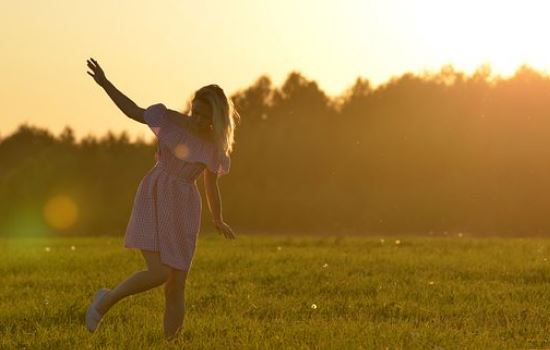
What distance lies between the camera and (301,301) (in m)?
9.73

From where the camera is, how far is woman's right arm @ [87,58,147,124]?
6363 mm

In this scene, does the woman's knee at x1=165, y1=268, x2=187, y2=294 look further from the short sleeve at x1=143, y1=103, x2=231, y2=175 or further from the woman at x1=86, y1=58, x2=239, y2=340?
the short sleeve at x1=143, y1=103, x2=231, y2=175

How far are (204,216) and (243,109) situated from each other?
984 cm

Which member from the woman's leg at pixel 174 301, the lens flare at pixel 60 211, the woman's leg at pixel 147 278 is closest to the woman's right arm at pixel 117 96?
the woman's leg at pixel 147 278

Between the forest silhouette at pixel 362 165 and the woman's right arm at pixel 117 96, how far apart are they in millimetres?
27110

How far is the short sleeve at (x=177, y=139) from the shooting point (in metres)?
6.51

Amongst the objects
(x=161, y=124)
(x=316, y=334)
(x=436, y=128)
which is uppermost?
(x=436, y=128)

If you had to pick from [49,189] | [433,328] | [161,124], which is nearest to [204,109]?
[161,124]

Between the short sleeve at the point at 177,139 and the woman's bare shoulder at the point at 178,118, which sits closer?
the short sleeve at the point at 177,139

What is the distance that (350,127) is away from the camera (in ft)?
132

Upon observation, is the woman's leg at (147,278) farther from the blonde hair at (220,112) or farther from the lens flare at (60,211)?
the lens flare at (60,211)

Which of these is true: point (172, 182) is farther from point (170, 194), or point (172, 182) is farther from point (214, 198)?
point (214, 198)

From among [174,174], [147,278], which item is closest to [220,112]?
[174,174]

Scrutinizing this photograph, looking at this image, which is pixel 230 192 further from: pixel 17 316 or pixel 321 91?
pixel 17 316
